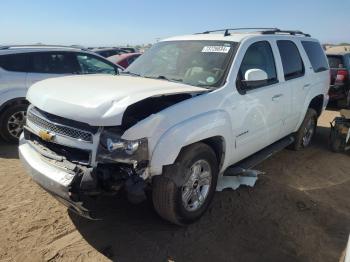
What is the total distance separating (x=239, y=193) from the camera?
184 inches

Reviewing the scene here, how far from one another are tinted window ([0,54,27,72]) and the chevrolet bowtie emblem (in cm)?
357

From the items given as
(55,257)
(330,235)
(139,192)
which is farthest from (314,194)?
(55,257)

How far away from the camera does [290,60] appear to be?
546cm

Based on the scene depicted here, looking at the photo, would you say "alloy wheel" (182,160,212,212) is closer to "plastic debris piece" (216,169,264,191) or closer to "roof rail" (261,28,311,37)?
"plastic debris piece" (216,169,264,191)

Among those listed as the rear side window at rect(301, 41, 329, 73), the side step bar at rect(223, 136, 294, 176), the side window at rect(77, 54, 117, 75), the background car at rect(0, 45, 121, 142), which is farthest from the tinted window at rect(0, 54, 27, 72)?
the rear side window at rect(301, 41, 329, 73)

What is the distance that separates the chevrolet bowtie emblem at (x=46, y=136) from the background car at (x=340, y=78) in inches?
348

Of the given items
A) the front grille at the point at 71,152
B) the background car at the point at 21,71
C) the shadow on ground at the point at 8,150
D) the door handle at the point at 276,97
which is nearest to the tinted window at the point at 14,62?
the background car at the point at 21,71

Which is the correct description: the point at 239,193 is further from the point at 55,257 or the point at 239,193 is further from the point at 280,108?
the point at 55,257

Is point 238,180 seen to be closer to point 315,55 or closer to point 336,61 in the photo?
point 315,55

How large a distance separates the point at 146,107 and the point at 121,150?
540 mm

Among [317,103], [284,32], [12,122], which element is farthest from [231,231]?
[12,122]

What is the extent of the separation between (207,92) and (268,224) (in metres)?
1.59

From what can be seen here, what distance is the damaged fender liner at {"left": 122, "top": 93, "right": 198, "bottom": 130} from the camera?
127 inches

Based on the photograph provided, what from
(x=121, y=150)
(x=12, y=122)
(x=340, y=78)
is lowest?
(x=12, y=122)
